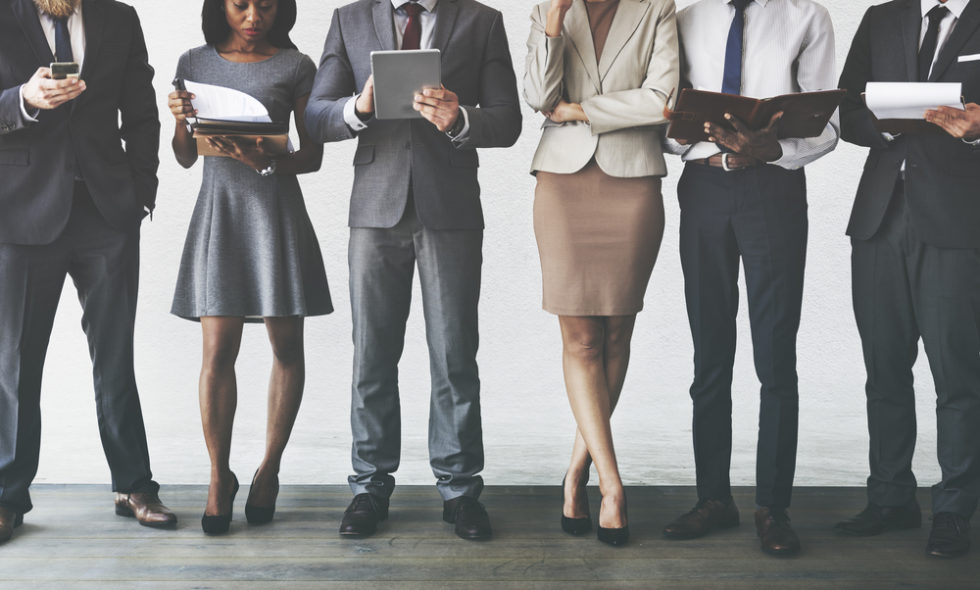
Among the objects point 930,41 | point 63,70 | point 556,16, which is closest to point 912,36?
→ point 930,41

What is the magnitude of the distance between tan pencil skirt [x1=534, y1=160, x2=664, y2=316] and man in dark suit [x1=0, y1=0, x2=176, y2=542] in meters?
1.45

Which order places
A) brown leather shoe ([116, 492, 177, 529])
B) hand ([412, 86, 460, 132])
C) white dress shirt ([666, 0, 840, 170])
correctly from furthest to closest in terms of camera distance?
brown leather shoe ([116, 492, 177, 529]), white dress shirt ([666, 0, 840, 170]), hand ([412, 86, 460, 132])

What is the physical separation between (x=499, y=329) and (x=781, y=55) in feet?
9.14

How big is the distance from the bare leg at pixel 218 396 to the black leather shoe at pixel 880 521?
2047 mm

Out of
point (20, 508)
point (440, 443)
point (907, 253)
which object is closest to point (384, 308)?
point (440, 443)

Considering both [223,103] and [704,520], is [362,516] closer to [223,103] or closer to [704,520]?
[704,520]

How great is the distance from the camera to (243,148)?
291 cm

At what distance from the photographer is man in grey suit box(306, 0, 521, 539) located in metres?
3.03

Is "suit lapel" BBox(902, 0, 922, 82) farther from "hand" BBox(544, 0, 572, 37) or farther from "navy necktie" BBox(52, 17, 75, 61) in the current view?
"navy necktie" BBox(52, 17, 75, 61)

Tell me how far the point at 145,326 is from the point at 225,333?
2.55 metres

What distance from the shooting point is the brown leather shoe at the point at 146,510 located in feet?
10.4

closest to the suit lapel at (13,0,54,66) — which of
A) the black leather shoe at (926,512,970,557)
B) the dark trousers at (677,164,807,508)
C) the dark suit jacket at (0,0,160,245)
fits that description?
the dark suit jacket at (0,0,160,245)

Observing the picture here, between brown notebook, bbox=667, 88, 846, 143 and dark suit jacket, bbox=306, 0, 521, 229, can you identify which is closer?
brown notebook, bbox=667, 88, 846, 143

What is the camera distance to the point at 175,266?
17.5 feet
